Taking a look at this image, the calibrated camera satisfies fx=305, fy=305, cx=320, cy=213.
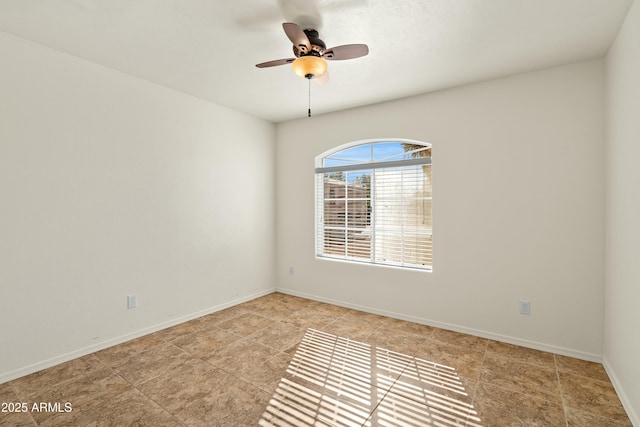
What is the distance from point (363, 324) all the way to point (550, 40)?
3069 mm

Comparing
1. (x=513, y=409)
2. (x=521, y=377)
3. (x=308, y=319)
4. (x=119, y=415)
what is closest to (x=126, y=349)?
(x=119, y=415)

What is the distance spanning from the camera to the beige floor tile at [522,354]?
256 cm

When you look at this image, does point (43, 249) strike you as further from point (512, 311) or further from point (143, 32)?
point (512, 311)

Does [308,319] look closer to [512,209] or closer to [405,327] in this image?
[405,327]

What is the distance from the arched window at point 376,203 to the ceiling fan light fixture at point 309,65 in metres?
1.74

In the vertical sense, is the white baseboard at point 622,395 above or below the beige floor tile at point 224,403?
above

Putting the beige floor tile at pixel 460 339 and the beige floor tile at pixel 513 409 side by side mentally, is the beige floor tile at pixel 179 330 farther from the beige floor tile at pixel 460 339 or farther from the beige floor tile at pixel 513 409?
the beige floor tile at pixel 513 409

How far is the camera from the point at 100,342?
9.16ft

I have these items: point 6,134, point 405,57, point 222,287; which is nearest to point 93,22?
point 6,134

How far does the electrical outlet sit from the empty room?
0.06m

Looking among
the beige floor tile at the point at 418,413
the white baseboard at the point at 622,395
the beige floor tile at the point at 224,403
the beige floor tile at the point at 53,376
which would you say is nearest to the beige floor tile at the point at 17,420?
the beige floor tile at the point at 53,376

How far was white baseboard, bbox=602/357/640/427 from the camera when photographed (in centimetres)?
179

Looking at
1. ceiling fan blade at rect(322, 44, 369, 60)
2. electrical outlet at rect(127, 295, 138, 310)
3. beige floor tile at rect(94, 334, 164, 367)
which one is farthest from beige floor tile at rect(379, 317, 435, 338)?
ceiling fan blade at rect(322, 44, 369, 60)

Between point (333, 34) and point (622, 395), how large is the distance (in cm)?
319
